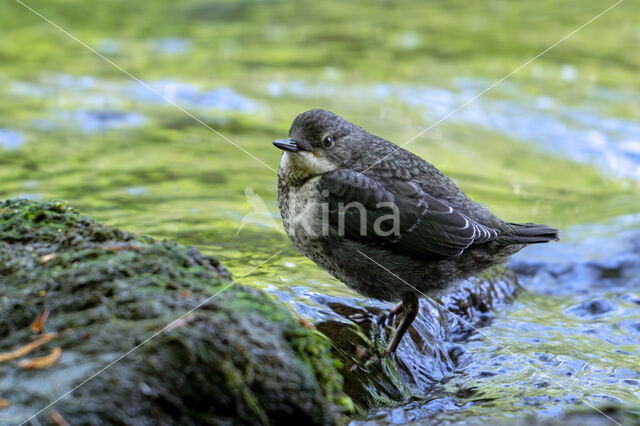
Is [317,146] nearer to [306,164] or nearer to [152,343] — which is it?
[306,164]

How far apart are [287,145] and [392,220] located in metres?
0.73

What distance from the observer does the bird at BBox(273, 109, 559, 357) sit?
13.1 feet

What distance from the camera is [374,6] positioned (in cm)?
1694

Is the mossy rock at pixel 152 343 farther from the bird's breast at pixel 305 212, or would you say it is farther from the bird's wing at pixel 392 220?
the bird's wing at pixel 392 220

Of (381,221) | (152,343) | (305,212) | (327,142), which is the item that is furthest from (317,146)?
(152,343)

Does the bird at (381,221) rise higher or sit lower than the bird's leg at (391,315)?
higher

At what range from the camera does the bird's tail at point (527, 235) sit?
4.20 meters

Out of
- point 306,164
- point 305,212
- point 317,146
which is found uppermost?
point 317,146

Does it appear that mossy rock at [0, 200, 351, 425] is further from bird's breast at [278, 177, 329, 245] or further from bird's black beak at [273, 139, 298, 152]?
bird's black beak at [273, 139, 298, 152]

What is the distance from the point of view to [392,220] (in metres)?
4.01

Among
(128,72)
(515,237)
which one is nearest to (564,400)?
(515,237)

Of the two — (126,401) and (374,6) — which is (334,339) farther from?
(374,6)

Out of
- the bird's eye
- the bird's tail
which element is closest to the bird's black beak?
the bird's eye

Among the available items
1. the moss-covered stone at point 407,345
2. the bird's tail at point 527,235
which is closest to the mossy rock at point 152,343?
the moss-covered stone at point 407,345
